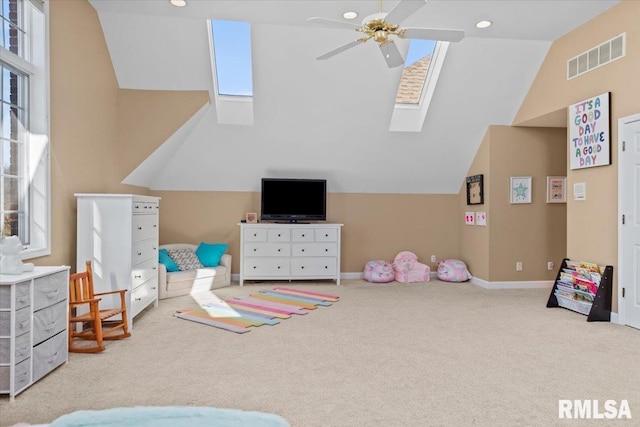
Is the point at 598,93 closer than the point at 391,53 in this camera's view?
No

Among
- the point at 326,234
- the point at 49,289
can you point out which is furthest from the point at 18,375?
the point at 326,234

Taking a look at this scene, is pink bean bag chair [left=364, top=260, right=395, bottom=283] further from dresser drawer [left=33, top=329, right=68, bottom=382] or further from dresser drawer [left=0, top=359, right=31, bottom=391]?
dresser drawer [left=0, top=359, right=31, bottom=391]

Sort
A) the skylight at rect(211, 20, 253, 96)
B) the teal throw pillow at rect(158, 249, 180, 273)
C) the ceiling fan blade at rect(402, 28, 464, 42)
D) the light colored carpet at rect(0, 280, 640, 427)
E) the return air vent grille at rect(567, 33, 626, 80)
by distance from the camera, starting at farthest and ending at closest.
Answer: the teal throw pillow at rect(158, 249, 180, 273) < the skylight at rect(211, 20, 253, 96) < the return air vent grille at rect(567, 33, 626, 80) < the ceiling fan blade at rect(402, 28, 464, 42) < the light colored carpet at rect(0, 280, 640, 427)

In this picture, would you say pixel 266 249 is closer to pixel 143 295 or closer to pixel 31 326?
pixel 143 295

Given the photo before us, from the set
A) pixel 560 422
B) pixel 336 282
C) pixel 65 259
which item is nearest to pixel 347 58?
pixel 336 282

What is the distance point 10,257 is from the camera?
2.85 m

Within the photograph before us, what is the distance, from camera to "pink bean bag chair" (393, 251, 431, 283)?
6.95 metres

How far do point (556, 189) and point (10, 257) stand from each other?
6616mm

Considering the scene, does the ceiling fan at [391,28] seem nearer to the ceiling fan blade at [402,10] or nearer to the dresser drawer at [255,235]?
the ceiling fan blade at [402,10]

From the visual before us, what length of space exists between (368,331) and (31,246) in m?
3.02

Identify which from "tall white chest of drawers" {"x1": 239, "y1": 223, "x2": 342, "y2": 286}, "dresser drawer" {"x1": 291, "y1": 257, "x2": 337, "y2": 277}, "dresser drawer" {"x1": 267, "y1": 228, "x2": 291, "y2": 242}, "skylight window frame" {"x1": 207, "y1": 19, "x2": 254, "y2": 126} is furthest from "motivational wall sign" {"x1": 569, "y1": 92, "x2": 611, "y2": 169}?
"skylight window frame" {"x1": 207, "y1": 19, "x2": 254, "y2": 126}

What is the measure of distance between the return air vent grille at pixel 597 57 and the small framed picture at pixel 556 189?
5.64 feet

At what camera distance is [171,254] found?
612cm

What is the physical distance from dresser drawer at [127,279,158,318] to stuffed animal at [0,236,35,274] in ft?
4.85
